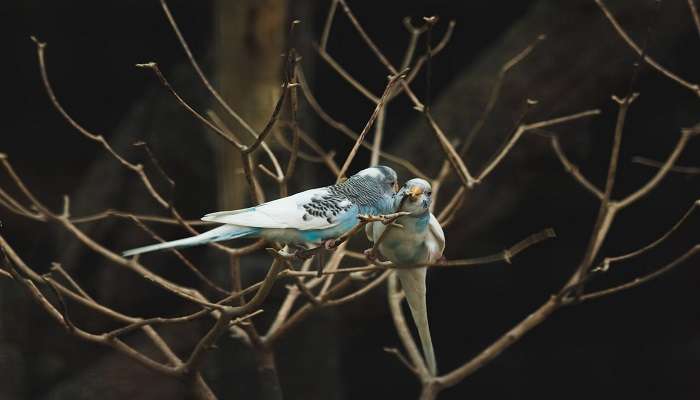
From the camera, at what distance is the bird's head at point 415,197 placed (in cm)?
108

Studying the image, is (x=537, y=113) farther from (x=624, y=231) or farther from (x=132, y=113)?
(x=132, y=113)

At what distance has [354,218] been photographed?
1156 mm

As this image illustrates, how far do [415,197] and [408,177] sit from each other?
1504mm

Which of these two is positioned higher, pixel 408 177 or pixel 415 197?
pixel 415 197

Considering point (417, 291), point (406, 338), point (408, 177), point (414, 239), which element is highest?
point (414, 239)

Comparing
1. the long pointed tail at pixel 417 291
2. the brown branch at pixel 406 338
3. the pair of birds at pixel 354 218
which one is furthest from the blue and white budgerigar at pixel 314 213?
the brown branch at pixel 406 338

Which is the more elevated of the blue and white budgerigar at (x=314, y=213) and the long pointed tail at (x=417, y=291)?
the blue and white budgerigar at (x=314, y=213)

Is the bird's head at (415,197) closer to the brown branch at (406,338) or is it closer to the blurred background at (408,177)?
the brown branch at (406,338)

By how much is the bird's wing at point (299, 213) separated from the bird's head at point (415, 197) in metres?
0.07

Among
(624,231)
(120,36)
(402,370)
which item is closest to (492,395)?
(402,370)

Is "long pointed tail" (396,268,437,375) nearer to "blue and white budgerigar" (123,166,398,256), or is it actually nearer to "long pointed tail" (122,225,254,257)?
"blue and white budgerigar" (123,166,398,256)

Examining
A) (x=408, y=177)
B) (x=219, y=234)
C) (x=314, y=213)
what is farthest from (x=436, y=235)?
(x=408, y=177)

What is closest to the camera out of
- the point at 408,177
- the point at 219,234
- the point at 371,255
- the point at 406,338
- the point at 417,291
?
the point at 219,234

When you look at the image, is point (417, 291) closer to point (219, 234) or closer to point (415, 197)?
point (415, 197)
